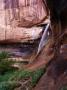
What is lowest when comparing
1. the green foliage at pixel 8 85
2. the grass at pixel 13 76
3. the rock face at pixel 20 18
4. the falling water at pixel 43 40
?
the green foliage at pixel 8 85

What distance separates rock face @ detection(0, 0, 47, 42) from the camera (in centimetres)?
703

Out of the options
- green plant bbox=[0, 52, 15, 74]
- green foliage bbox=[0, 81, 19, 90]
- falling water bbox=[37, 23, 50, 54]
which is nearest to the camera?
green foliage bbox=[0, 81, 19, 90]

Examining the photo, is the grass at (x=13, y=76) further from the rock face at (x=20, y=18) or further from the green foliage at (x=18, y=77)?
the rock face at (x=20, y=18)

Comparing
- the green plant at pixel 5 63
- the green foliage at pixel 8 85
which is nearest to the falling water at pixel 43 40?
the green plant at pixel 5 63

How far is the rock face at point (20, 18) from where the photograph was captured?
23.1 ft

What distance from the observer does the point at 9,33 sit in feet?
23.7

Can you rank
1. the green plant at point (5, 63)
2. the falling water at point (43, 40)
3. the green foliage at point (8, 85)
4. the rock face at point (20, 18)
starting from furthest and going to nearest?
the rock face at point (20, 18)
the falling water at point (43, 40)
the green plant at point (5, 63)
the green foliage at point (8, 85)

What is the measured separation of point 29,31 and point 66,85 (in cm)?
253

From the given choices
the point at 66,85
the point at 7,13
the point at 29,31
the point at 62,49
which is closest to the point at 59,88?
the point at 66,85

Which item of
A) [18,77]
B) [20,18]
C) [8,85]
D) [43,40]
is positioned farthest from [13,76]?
[20,18]

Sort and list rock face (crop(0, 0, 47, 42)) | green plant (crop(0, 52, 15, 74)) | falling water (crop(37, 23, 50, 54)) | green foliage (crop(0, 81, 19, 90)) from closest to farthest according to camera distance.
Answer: green foliage (crop(0, 81, 19, 90)), green plant (crop(0, 52, 15, 74)), falling water (crop(37, 23, 50, 54)), rock face (crop(0, 0, 47, 42))

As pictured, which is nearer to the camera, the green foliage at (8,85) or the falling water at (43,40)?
the green foliage at (8,85)

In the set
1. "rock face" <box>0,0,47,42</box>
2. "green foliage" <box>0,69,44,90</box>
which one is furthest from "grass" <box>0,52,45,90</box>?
"rock face" <box>0,0,47,42</box>

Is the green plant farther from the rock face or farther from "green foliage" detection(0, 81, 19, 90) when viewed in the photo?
"green foliage" detection(0, 81, 19, 90)
